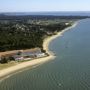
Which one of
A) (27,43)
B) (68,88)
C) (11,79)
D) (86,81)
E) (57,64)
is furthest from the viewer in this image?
(27,43)

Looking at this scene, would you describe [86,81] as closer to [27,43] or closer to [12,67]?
[12,67]

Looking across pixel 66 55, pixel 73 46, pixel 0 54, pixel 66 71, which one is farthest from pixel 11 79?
pixel 73 46

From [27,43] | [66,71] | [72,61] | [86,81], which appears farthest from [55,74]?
[27,43]

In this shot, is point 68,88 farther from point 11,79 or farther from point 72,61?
point 72,61

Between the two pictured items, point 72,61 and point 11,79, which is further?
point 72,61

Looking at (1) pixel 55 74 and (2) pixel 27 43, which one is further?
(2) pixel 27 43

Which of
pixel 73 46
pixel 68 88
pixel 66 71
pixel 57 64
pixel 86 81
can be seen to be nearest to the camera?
pixel 68 88

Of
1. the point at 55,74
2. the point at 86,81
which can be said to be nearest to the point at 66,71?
the point at 55,74

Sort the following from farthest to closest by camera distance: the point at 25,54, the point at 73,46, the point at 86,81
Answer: the point at 73,46
the point at 25,54
the point at 86,81

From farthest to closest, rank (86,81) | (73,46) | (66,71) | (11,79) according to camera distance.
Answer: (73,46), (66,71), (11,79), (86,81)
